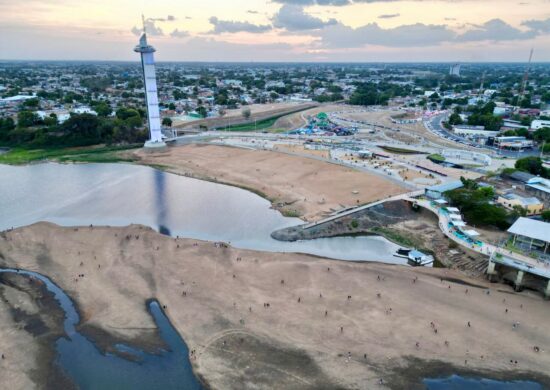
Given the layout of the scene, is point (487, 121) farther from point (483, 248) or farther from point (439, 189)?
→ point (483, 248)

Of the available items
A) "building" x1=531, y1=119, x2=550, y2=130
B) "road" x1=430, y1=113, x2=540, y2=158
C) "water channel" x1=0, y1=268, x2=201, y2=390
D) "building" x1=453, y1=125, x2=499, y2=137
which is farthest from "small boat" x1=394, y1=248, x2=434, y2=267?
"building" x1=531, y1=119, x2=550, y2=130

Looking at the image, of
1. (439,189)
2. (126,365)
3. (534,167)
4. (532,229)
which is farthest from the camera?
(534,167)

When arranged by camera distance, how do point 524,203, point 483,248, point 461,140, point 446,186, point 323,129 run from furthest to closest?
point 323,129 < point 461,140 < point 446,186 < point 524,203 < point 483,248

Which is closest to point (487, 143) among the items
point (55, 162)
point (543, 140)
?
point (543, 140)

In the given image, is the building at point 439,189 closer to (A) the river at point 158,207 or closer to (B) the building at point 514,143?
(A) the river at point 158,207

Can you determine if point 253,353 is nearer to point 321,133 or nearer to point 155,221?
point 155,221

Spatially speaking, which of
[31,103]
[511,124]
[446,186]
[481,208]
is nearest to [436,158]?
[446,186]
